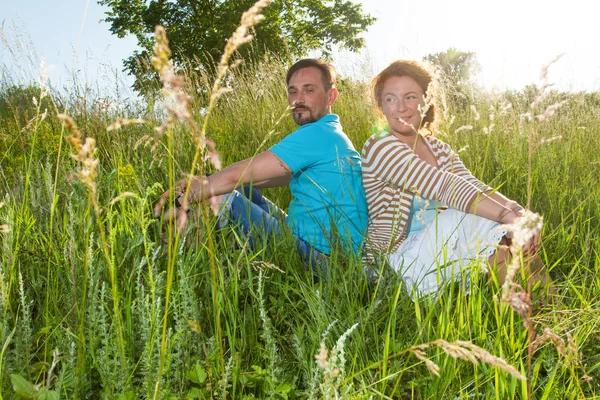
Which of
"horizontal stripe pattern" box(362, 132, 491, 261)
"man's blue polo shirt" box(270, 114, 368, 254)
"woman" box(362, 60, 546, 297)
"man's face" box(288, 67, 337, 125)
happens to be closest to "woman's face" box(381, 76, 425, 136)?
"woman" box(362, 60, 546, 297)

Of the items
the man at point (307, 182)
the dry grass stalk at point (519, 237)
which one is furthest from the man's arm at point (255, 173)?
the dry grass stalk at point (519, 237)

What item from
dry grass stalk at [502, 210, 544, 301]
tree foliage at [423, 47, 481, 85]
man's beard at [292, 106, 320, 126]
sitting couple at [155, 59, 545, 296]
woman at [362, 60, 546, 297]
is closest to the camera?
dry grass stalk at [502, 210, 544, 301]

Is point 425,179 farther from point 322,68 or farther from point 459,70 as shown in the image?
point 459,70

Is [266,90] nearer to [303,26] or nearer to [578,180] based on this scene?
[578,180]

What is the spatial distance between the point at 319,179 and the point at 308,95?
26.8 inches

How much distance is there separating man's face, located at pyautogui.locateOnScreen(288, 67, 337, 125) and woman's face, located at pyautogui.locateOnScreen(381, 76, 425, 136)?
56 centimetres

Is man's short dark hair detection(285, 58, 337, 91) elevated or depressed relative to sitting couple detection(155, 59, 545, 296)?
elevated

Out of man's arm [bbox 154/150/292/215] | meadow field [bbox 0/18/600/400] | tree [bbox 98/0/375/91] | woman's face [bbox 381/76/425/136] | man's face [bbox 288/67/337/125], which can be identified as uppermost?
tree [bbox 98/0/375/91]

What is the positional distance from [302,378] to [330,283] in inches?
15.3

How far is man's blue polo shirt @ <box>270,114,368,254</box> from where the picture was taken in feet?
9.25

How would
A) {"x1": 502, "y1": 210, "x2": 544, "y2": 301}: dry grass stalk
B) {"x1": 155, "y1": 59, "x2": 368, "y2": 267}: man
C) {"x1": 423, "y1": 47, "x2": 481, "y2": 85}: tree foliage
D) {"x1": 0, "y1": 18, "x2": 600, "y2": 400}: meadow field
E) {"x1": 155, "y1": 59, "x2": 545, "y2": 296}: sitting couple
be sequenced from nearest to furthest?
{"x1": 502, "y1": 210, "x2": 544, "y2": 301}: dry grass stalk, {"x1": 0, "y1": 18, "x2": 600, "y2": 400}: meadow field, {"x1": 155, "y1": 59, "x2": 545, "y2": 296}: sitting couple, {"x1": 155, "y1": 59, "x2": 368, "y2": 267}: man, {"x1": 423, "y1": 47, "x2": 481, "y2": 85}: tree foliage

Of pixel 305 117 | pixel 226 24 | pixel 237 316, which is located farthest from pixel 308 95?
pixel 226 24

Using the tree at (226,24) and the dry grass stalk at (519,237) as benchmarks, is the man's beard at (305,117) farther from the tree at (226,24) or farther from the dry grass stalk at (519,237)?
the tree at (226,24)

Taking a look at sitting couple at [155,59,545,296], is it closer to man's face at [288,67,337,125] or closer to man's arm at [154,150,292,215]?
man's arm at [154,150,292,215]
